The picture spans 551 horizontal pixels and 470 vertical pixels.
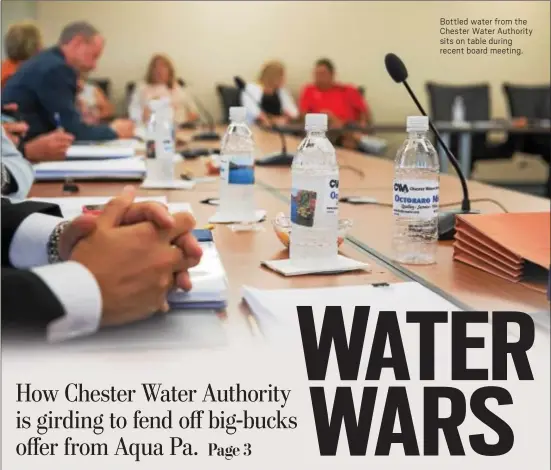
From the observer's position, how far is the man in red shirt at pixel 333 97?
5832 millimetres

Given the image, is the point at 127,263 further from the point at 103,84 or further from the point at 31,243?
the point at 103,84

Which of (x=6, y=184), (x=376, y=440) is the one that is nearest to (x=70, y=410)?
(x=376, y=440)

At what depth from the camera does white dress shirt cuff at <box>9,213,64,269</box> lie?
0.92m

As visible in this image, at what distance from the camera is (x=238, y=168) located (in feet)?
4.30

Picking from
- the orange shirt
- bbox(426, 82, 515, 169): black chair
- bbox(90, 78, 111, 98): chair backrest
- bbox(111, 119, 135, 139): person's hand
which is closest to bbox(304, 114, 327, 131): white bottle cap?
bbox(111, 119, 135, 139): person's hand

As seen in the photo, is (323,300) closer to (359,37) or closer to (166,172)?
(166,172)

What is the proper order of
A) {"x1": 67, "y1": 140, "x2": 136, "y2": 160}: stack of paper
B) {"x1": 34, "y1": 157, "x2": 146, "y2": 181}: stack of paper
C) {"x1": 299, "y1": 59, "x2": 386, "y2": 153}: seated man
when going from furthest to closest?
{"x1": 299, "y1": 59, "x2": 386, "y2": 153}: seated man → {"x1": 67, "y1": 140, "x2": 136, "y2": 160}: stack of paper → {"x1": 34, "y1": 157, "x2": 146, "y2": 181}: stack of paper

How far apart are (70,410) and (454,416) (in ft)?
1.11

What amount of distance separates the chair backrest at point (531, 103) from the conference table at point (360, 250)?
378cm

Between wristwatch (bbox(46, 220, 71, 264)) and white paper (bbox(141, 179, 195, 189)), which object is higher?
wristwatch (bbox(46, 220, 71, 264))

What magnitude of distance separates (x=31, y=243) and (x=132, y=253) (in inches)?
9.3

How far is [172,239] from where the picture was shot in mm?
828

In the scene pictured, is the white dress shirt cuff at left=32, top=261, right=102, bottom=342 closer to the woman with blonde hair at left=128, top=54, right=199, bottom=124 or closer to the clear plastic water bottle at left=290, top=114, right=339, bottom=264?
the clear plastic water bottle at left=290, top=114, right=339, bottom=264

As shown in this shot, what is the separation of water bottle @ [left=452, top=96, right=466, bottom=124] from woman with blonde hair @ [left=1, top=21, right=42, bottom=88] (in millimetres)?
2987
